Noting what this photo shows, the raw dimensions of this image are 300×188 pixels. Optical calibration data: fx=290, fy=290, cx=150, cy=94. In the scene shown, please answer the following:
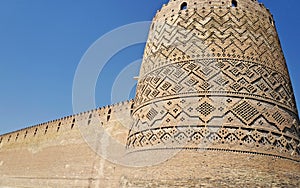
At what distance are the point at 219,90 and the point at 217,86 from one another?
72mm

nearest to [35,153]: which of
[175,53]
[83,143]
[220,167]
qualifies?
[83,143]

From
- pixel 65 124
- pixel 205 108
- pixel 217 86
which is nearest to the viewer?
pixel 205 108

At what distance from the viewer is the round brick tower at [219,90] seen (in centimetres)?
415

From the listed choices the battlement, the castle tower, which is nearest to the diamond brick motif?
the castle tower

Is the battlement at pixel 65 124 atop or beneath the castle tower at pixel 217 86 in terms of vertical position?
atop

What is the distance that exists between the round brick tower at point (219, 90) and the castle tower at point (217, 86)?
0.01m

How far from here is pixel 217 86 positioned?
450cm

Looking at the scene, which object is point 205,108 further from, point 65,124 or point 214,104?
point 65,124

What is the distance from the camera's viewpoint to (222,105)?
172 inches

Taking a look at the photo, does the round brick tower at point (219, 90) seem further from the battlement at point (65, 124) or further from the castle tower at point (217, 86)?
A: the battlement at point (65, 124)

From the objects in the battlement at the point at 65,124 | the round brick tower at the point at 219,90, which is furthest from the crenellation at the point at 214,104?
the battlement at the point at 65,124

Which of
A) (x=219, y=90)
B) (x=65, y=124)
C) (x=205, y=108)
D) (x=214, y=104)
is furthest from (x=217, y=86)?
(x=65, y=124)

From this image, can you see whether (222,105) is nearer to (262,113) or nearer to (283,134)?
(262,113)

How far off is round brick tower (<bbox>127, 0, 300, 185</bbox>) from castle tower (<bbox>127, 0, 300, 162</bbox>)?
0.01 meters
